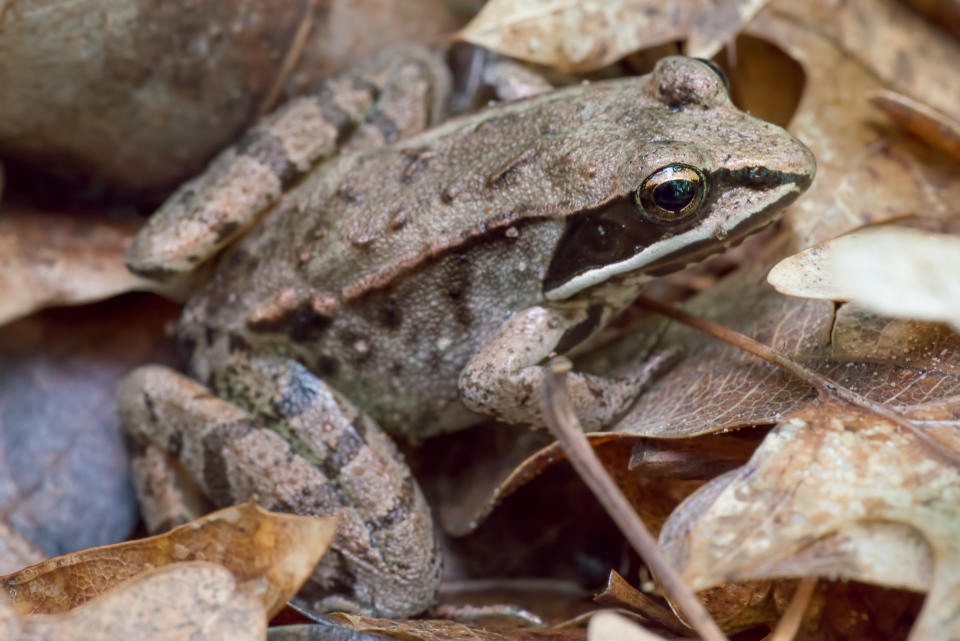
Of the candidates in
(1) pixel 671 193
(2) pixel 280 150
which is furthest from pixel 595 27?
(2) pixel 280 150

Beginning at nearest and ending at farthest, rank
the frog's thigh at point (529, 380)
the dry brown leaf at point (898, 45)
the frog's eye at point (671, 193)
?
the frog's eye at point (671, 193) < the frog's thigh at point (529, 380) < the dry brown leaf at point (898, 45)

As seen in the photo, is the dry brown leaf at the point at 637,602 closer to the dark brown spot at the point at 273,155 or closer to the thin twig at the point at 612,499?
the thin twig at the point at 612,499

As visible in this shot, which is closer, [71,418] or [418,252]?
[418,252]

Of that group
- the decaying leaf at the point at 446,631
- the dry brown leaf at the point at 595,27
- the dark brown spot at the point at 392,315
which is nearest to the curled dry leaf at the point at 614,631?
the decaying leaf at the point at 446,631

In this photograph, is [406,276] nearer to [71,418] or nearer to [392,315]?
[392,315]

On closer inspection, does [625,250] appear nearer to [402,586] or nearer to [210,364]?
[402,586]

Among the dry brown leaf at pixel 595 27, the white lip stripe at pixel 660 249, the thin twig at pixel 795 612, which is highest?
the dry brown leaf at pixel 595 27
